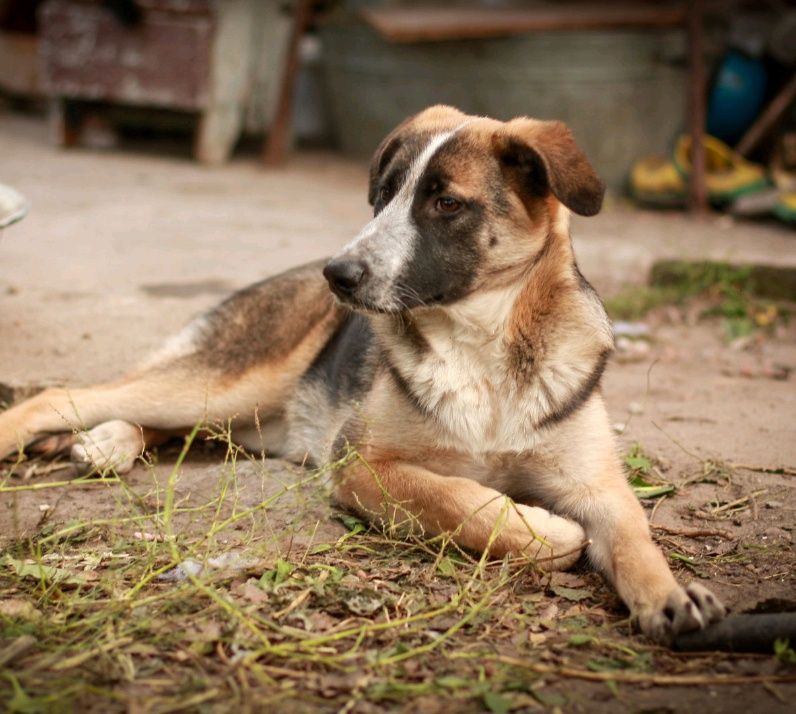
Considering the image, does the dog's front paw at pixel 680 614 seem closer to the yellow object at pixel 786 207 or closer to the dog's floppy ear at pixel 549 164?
the dog's floppy ear at pixel 549 164

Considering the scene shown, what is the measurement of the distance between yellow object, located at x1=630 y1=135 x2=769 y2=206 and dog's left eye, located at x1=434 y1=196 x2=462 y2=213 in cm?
613

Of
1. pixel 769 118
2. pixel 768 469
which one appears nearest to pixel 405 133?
pixel 768 469

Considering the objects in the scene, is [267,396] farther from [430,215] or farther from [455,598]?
[455,598]

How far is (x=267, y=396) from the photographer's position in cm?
446

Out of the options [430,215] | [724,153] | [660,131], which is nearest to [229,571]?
[430,215]

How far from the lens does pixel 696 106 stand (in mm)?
8805

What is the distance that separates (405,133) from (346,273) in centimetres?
73

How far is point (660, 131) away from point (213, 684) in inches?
332

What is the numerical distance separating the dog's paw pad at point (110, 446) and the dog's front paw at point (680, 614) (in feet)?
6.83

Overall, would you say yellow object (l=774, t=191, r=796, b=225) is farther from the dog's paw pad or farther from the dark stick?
the dark stick

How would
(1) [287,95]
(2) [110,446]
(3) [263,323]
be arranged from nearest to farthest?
1. (2) [110,446]
2. (3) [263,323]
3. (1) [287,95]

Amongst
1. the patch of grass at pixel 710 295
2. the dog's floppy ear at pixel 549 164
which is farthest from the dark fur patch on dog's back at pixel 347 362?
the patch of grass at pixel 710 295

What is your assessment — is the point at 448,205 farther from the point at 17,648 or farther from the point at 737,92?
the point at 737,92

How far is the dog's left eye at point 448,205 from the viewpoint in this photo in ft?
11.3
